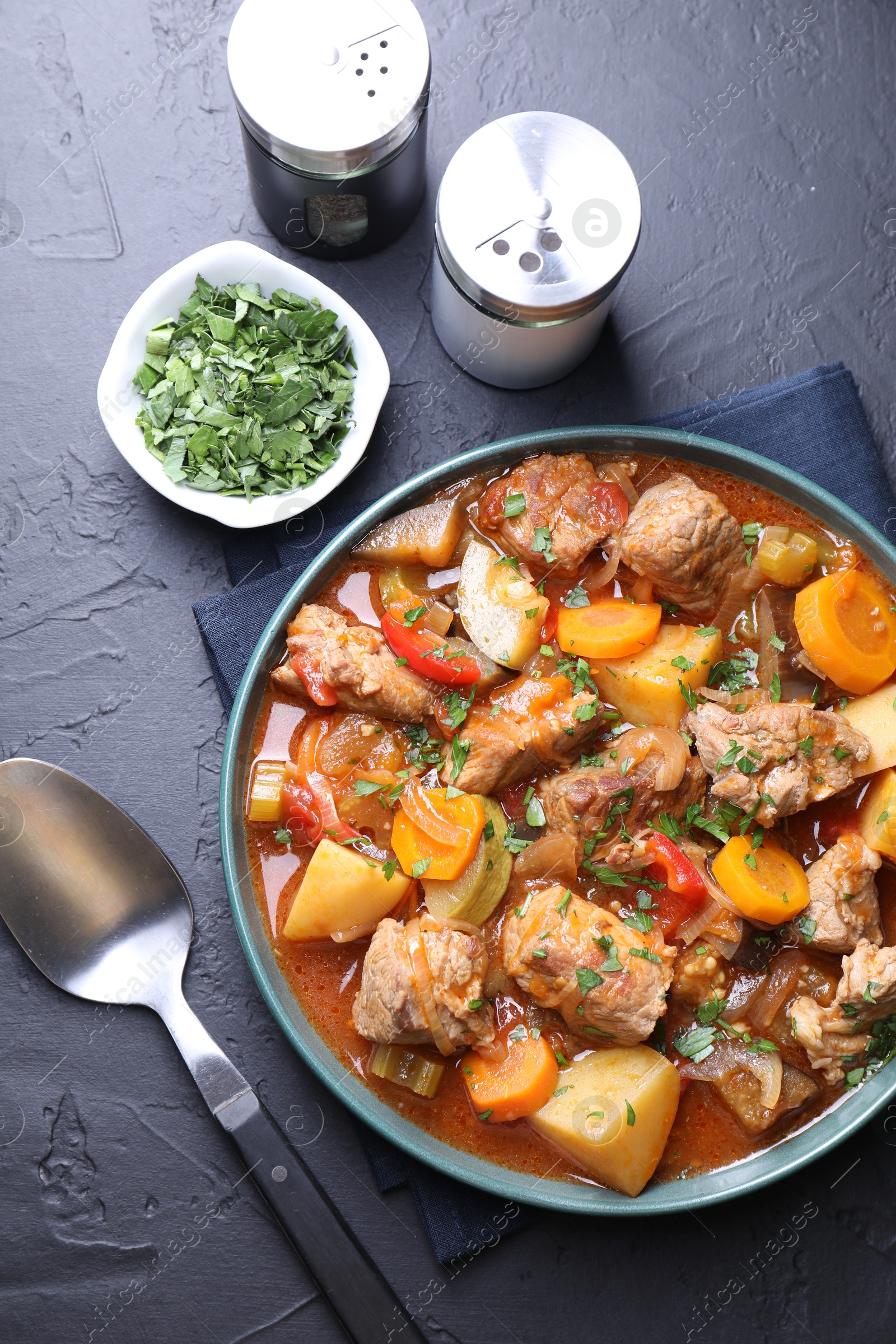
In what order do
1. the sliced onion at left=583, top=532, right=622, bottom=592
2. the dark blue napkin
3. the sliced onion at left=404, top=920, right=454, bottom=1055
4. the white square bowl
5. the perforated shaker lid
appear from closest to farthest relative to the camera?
the sliced onion at left=404, top=920, right=454, bottom=1055, the perforated shaker lid, the sliced onion at left=583, top=532, right=622, bottom=592, the white square bowl, the dark blue napkin

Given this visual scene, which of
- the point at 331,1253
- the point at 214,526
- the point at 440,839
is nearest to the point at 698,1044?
the point at 440,839

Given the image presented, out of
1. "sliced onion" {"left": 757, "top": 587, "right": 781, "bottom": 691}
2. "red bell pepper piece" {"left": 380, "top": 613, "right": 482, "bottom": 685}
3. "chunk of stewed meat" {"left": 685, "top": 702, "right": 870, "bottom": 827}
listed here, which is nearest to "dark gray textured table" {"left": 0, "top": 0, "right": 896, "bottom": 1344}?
"red bell pepper piece" {"left": 380, "top": 613, "right": 482, "bottom": 685}

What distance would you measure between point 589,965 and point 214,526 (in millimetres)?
2315

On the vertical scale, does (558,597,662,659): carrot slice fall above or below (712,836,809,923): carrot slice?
above

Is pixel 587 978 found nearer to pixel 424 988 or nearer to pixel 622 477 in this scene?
pixel 424 988

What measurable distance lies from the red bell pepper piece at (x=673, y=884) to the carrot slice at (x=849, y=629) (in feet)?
2.94

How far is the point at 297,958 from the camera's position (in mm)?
3660

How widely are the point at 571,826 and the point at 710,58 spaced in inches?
140

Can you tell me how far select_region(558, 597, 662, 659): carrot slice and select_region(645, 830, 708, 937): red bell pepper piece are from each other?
0.69 metres

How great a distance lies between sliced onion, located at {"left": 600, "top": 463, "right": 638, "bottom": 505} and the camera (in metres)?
3.81

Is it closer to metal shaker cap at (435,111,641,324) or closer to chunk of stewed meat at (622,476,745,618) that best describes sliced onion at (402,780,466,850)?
chunk of stewed meat at (622,476,745,618)

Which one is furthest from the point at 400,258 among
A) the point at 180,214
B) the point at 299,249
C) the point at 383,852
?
the point at 383,852

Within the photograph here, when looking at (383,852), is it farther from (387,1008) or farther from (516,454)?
(516,454)

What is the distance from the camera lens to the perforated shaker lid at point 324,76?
350 centimetres
